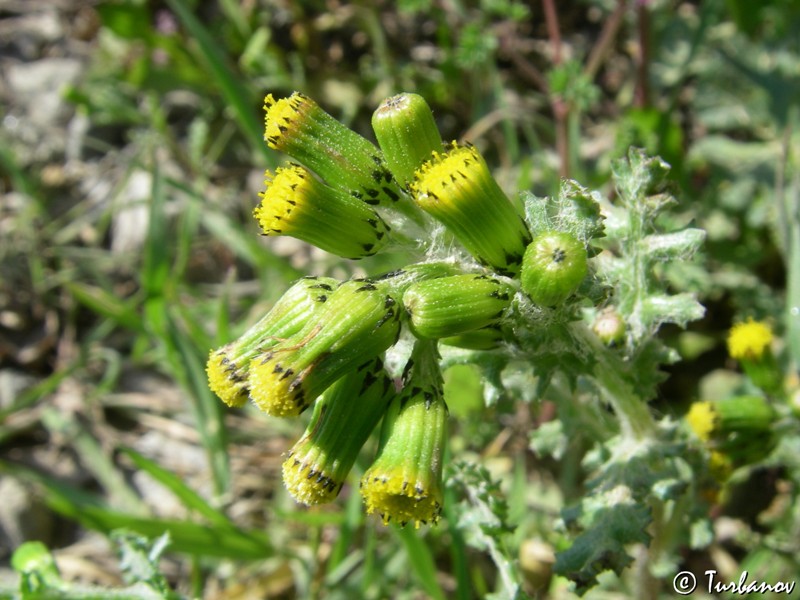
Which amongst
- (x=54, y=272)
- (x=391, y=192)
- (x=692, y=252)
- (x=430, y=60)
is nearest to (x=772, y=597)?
(x=692, y=252)

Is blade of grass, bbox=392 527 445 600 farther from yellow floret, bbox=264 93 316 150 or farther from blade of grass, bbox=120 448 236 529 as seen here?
yellow floret, bbox=264 93 316 150

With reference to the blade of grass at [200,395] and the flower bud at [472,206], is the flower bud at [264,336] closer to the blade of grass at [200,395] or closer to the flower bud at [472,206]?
the flower bud at [472,206]

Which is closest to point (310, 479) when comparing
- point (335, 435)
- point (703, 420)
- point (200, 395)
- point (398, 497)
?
point (335, 435)

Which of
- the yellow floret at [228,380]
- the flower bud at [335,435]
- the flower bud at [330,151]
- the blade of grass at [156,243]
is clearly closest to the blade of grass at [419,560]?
the flower bud at [335,435]

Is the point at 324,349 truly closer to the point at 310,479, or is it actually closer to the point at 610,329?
the point at 310,479

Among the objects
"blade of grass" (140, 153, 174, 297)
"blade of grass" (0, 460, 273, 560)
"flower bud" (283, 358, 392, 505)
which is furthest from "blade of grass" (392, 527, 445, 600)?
"blade of grass" (140, 153, 174, 297)

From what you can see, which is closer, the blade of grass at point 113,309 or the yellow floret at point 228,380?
the yellow floret at point 228,380
